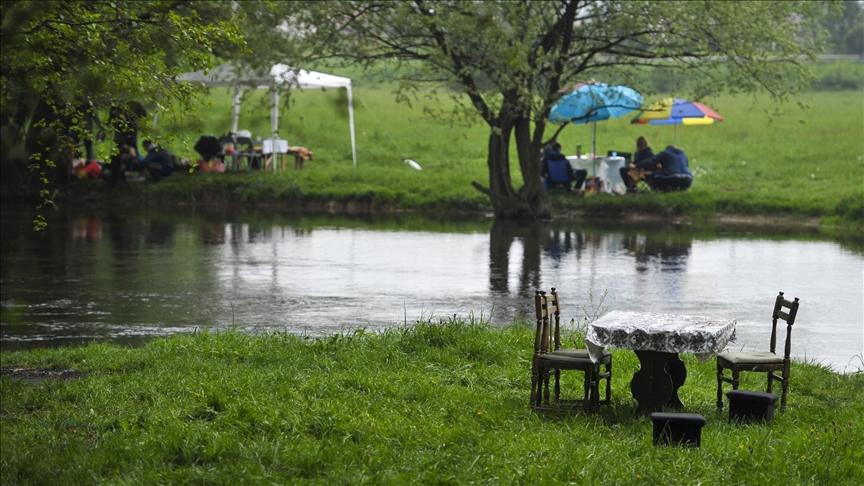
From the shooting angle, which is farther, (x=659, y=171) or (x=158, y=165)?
(x=158, y=165)

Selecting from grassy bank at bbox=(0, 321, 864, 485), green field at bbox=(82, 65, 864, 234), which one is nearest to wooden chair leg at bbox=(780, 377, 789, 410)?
grassy bank at bbox=(0, 321, 864, 485)

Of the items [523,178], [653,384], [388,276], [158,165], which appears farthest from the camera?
[158,165]

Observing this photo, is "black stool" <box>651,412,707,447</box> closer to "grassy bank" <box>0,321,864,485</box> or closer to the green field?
"grassy bank" <box>0,321,864,485</box>

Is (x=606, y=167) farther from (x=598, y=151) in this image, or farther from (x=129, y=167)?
(x=129, y=167)

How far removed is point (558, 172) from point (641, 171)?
2.31 m

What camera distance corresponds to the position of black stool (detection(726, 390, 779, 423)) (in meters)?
8.58

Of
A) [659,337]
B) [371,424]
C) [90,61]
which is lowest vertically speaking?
[371,424]

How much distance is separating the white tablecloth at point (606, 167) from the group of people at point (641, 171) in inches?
17.5

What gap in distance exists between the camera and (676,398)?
901 cm

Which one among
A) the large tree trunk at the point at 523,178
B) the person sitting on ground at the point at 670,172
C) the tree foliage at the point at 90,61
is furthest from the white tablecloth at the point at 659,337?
the person sitting on ground at the point at 670,172

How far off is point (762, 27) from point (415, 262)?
10.3 metres

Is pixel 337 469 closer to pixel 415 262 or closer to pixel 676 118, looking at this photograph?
pixel 415 262

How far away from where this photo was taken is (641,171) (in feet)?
103

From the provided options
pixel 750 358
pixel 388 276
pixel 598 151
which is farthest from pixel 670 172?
pixel 750 358
